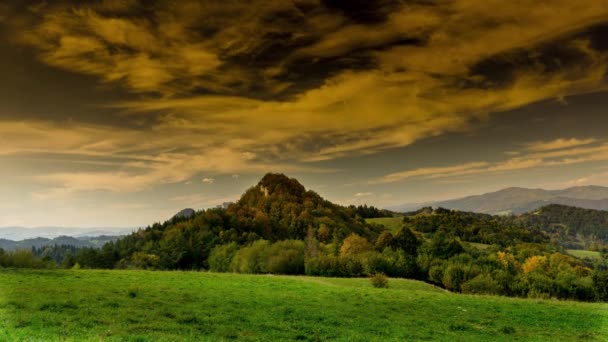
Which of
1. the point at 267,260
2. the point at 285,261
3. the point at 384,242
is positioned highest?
the point at 384,242

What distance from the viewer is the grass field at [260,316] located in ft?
63.3

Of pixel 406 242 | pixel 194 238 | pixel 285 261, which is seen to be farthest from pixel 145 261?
pixel 406 242

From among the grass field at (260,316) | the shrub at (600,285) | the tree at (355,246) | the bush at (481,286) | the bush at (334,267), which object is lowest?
the shrub at (600,285)

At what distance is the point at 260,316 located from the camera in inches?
983

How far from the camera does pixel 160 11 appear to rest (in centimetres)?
2608

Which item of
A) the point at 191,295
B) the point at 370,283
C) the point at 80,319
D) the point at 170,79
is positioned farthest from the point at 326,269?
the point at 80,319

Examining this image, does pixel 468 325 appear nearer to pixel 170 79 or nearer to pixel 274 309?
pixel 274 309

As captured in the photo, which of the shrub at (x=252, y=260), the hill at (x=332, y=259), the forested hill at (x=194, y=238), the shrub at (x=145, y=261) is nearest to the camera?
the hill at (x=332, y=259)

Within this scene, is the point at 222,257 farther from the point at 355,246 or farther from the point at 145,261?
the point at 355,246

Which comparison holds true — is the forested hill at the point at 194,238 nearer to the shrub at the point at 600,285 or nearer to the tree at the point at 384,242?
the tree at the point at 384,242

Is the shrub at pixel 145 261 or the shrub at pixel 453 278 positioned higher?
the shrub at pixel 145 261

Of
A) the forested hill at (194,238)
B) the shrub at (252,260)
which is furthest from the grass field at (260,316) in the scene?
the forested hill at (194,238)

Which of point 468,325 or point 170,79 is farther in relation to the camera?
point 170,79

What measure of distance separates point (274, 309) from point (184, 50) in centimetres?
2126
